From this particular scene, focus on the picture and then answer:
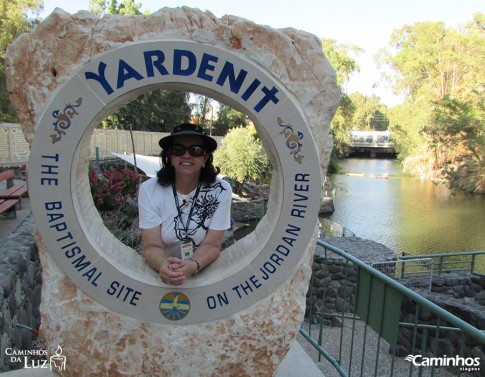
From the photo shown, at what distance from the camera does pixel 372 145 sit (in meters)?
46.7

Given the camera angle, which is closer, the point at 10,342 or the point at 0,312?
the point at 0,312

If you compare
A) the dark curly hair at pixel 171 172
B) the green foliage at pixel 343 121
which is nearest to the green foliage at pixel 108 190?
the dark curly hair at pixel 171 172

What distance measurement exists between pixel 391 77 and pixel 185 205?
3027cm

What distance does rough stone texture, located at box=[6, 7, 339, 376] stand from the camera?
2346 millimetres

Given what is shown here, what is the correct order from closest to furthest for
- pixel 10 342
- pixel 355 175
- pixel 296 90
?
pixel 296 90, pixel 10 342, pixel 355 175

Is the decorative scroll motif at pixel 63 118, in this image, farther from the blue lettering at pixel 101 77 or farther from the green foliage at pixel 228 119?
the green foliage at pixel 228 119

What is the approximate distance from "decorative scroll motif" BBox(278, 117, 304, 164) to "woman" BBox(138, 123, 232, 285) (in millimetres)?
453

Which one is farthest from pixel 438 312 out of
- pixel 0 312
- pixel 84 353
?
pixel 0 312

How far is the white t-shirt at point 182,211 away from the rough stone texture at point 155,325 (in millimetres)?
563

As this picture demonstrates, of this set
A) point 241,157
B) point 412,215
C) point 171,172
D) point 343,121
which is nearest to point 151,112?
point 241,157

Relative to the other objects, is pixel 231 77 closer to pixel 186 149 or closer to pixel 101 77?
pixel 186 149

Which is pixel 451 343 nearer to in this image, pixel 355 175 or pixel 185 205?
pixel 185 205

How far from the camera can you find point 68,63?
235 centimetres

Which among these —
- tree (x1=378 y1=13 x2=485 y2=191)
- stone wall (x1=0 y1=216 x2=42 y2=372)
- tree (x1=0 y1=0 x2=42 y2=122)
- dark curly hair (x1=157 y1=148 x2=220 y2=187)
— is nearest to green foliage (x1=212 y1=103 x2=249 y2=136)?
tree (x1=378 y1=13 x2=485 y2=191)
